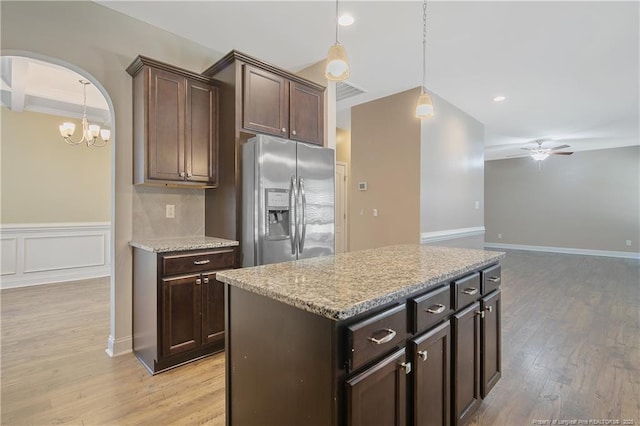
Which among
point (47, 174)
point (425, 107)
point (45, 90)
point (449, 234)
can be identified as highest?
point (45, 90)

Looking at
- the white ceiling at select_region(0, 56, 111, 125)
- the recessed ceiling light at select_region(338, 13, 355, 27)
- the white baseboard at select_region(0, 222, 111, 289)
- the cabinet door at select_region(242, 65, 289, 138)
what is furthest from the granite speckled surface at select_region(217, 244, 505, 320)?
the white baseboard at select_region(0, 222, 111, 289)

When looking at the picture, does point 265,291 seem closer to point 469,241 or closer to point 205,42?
point 205,42

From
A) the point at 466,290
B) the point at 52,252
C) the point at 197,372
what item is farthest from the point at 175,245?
the point at 52,252

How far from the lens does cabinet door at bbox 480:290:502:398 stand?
69.6 inches

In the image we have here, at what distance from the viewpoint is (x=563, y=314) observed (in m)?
3.58

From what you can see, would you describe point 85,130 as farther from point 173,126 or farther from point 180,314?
point 180,314

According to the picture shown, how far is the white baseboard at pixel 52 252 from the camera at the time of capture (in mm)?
4449

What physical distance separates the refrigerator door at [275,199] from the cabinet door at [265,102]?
270 millimetres

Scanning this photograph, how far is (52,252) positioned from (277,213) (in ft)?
14.0

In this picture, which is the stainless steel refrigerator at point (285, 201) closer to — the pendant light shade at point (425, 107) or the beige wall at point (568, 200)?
the pendant light shade at point (425, 107)

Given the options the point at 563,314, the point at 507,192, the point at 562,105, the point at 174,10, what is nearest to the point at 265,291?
the point at 174,10

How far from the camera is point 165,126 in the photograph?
2.58 meters

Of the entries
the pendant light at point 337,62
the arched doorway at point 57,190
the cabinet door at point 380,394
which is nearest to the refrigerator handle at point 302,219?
the pendant light at point 337,62

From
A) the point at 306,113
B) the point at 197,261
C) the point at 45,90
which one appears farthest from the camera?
the point at 45,90
